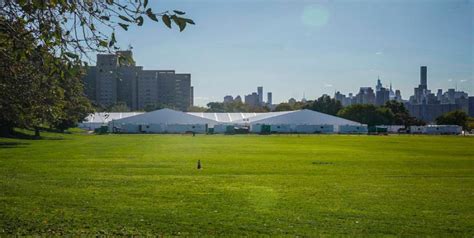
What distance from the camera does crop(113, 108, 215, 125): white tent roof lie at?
356ft

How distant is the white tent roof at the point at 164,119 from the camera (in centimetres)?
10856

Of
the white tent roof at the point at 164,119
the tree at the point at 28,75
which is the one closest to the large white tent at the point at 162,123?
the white tent roof at the point at 164,119

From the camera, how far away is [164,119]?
4336 inches

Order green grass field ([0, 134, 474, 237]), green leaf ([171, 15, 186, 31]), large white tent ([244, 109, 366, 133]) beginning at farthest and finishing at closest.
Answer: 1. large white tent ([244, 109, 366, 133])
2. green grass field ([0, 134, 474, 237])
3. green leaf ([171, 15, 186, 31])

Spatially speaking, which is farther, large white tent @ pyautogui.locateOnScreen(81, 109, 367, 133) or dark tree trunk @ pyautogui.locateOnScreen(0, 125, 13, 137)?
large white tent @ pyautogui.locateOnScreen(81, 109, 367, 133)

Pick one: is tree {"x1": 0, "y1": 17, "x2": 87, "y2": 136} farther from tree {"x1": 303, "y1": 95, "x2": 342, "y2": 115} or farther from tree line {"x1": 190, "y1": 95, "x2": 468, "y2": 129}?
tree {"x1": 303, "y1": 95, "x2": 342, "y2": 115}

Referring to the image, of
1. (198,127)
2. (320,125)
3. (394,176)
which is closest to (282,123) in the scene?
(320,125)

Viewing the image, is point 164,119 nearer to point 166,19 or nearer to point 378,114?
point 378,114

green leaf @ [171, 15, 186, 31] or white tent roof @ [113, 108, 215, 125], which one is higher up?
white tent roof @ [113, 108, 215, 125]

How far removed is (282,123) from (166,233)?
334 feet

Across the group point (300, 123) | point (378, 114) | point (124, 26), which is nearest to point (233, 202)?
point (124, 26)

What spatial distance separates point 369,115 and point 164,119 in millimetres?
56566

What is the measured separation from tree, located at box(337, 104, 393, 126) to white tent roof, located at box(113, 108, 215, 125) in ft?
148

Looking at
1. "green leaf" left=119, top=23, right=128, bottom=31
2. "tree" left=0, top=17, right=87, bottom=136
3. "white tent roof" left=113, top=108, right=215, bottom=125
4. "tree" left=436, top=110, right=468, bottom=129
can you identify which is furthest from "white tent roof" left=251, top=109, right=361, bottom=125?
"green leaf" left=119, top=23, right=128, bottom=31
